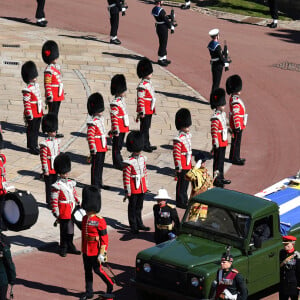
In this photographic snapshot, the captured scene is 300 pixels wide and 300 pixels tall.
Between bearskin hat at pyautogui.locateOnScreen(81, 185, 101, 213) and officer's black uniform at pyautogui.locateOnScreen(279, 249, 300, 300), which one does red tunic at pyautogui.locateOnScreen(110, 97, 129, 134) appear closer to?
bearskin hat at pyautogui.locateOnScreen(81, 185, 101, 213)

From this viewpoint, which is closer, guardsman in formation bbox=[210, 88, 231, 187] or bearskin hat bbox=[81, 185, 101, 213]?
bearskin hat bbox=[81, 185, 101, 213]

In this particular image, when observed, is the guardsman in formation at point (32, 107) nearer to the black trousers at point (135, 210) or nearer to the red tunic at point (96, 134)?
the red tunic at point (96, 134)

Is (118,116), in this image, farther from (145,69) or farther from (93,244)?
(93,244)

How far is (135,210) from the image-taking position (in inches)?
789

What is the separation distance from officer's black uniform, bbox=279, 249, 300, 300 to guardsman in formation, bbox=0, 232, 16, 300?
13.0 feet

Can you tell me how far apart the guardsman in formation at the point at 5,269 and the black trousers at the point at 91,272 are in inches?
56.1

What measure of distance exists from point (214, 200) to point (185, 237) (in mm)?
733

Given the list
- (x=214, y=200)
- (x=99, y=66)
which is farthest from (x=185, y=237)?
(x=99, y=66)

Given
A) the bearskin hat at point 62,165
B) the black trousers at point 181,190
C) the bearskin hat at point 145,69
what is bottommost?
the black trousers at point 181,190

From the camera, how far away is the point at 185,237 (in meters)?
17.1

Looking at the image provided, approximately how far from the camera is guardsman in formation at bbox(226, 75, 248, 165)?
23953 mm

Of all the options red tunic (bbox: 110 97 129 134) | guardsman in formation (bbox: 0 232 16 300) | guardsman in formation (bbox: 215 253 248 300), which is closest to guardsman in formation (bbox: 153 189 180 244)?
guardsman in formation (bbox: 215 253 248 300)

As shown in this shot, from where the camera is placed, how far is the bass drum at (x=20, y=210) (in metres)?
15.6

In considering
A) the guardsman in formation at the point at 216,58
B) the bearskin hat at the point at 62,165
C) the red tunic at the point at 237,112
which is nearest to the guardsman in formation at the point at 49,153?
the bearskin hat at the point at 62,165
